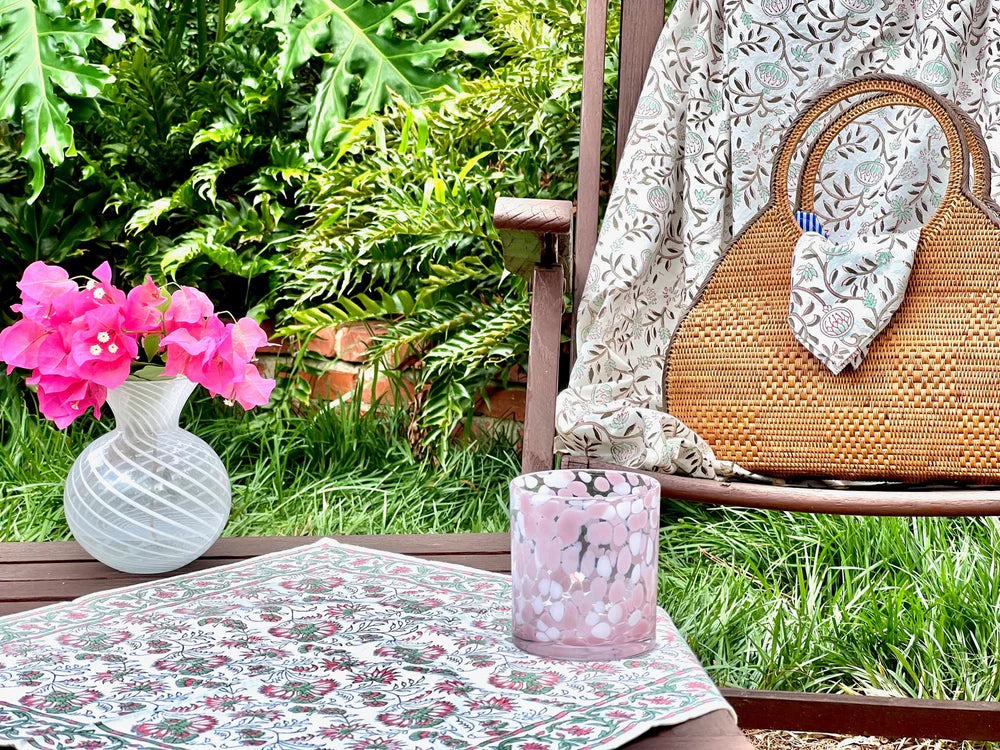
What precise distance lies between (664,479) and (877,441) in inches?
7.7

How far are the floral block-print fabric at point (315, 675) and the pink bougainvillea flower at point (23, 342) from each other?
176 millimetres

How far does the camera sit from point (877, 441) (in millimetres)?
871

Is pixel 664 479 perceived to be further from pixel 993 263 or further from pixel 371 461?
pixel 371 461

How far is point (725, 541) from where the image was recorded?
1402mm

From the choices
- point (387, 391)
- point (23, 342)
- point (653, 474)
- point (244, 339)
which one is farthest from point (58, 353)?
point (387, 391)

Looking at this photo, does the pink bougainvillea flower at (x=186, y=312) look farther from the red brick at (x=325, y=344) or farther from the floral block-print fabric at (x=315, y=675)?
the red brick at (x=325, y=344)

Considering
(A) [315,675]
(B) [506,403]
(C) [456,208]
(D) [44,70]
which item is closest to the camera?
(A) [315,675]

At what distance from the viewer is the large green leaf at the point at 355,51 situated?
4.57 feet

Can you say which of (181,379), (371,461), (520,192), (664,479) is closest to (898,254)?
(664,479)

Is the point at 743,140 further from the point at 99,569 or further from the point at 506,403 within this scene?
the point at 99,569

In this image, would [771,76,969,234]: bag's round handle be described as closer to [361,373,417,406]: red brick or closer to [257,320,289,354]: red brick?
[361,373,417,406]: red brick

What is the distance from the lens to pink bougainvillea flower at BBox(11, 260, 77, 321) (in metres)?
0.70

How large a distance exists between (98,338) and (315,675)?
1.07 feet

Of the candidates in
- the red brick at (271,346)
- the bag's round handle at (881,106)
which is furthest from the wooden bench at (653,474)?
the red brick at (271,346)
